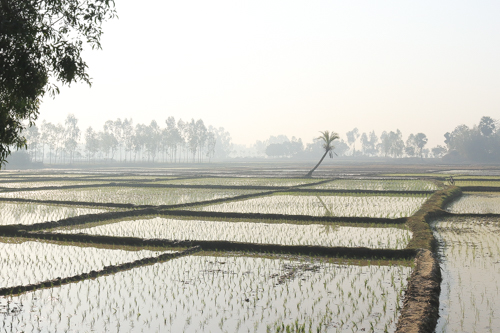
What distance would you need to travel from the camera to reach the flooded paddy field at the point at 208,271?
6.12 metres

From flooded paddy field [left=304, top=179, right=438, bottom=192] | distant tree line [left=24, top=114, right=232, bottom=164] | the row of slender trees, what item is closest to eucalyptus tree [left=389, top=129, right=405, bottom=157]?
the row of slender trees

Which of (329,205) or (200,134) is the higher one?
(200,134)

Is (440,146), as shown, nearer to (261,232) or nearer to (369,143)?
(369,143)

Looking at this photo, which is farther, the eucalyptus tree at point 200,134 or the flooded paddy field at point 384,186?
the eucalyptus tree at point 200,134

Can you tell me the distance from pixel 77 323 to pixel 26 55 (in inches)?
162

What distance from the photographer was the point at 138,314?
20.6ft

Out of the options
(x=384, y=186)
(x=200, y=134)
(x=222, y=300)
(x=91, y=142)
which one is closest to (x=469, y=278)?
(x=222, y=300)

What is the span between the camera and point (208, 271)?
28.6 feet

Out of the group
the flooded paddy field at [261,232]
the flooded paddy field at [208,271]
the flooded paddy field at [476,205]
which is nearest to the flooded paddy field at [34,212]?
the flooded paddy field at [208,271]

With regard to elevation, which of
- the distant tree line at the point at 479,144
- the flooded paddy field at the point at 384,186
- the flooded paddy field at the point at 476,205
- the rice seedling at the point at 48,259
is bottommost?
the rice seedling at the point at 48,259

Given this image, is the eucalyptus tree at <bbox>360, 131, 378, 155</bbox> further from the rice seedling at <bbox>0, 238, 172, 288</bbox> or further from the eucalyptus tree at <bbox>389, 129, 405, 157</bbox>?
the rice seedling at <bbox>0, 238, 172, 288</bbox>

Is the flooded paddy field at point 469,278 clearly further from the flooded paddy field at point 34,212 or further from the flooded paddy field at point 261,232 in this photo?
the flooded paddy field at point 34,212

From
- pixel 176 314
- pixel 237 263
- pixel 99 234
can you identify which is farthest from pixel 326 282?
pixel 99 234

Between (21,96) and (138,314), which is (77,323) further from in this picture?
(21,96)
